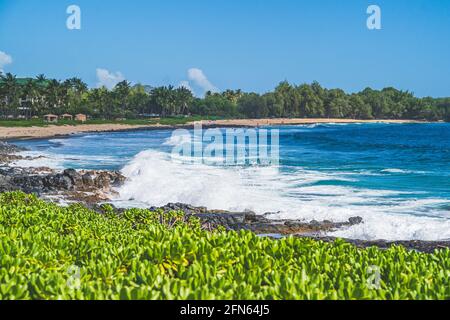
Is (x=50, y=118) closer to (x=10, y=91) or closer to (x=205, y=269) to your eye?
(x=10, y=91)

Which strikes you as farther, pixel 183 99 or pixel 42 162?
pixel 183 99

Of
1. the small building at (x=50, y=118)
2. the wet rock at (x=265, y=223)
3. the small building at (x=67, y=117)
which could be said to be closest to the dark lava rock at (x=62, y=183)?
the wet rock at (x=265, y=223)

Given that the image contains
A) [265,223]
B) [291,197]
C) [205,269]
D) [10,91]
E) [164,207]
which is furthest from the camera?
[10,91]

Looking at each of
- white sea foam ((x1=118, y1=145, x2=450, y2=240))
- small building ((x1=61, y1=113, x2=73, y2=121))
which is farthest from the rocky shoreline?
small building ((x1=61, y1=113, x2=73, y2=121))

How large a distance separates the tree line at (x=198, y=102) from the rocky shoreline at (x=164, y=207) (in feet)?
231

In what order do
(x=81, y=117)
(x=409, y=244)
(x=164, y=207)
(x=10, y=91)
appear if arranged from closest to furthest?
(x=409, y=244) < (x=164, y=207) < (x=10, y=91) < (x=81, y=117)

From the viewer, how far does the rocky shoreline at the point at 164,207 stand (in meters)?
17.4

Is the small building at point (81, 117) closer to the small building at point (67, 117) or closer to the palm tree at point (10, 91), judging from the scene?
the small building at point (67, 117)

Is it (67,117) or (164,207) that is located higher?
(67,117)

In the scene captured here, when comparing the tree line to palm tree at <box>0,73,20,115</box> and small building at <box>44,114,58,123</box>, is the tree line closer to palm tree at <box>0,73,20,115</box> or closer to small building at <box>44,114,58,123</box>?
palm tree at <box>0,73,20,115</box>

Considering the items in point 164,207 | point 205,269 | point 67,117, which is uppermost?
point 67,117

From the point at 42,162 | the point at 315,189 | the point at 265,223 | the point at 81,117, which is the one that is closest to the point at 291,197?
the point at 315,189

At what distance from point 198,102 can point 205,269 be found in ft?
455

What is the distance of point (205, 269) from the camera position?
17.2ft
